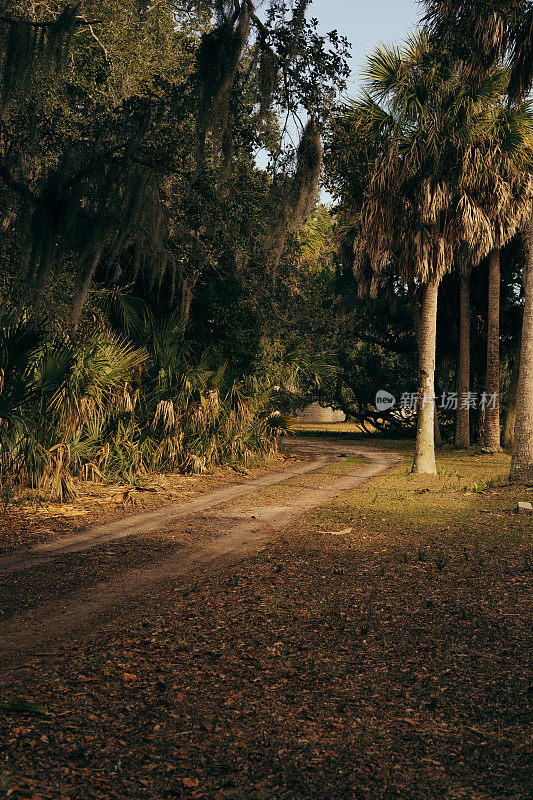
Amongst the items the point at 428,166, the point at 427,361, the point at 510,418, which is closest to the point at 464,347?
the point at 510,418

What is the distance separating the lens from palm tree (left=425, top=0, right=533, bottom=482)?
370 inches

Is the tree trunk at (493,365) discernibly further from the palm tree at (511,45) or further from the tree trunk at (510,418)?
the palm tree at (511,45)

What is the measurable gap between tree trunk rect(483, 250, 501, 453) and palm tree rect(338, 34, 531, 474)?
5.31 meters

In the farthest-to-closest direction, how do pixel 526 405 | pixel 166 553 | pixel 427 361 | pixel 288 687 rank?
pixel 427 361 → pixel 526 405 → pixel 166 553 → pixel 288 687

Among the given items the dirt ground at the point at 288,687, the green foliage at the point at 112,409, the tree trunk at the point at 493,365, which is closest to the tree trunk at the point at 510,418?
the tree trunk at the point at 493,365

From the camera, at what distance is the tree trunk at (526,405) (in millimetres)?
12664

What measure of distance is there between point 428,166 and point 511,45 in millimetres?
2323

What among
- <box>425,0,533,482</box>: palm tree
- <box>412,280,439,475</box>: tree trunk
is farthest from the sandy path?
<box>425,0,533,482</box>: palm tree

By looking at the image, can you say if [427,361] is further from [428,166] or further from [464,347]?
→ [464,347]

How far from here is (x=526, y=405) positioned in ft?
42.1

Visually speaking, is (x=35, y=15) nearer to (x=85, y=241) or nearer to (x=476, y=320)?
(x=85, y=241)

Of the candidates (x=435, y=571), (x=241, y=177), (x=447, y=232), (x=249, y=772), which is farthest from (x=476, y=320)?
(x=249, y=772)

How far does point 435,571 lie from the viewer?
254 inches

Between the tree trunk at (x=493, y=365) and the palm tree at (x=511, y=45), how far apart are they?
19.3ft
